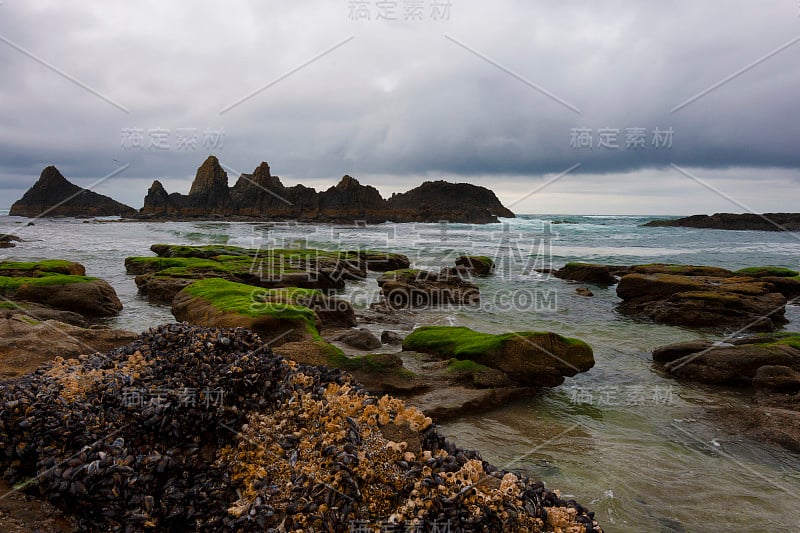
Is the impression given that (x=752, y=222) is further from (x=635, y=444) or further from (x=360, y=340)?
(x=635, y=444)

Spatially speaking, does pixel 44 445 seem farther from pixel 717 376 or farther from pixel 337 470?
pixel 717 376

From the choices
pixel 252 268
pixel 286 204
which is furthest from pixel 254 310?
pixel 286 204

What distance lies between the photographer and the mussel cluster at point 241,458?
4160mm

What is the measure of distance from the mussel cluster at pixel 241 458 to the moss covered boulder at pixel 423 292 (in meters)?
12.2

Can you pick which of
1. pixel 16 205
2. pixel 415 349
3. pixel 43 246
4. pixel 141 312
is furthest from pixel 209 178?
pixel 415 349

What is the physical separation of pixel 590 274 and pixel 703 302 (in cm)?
953

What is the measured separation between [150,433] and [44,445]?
0.99 meters

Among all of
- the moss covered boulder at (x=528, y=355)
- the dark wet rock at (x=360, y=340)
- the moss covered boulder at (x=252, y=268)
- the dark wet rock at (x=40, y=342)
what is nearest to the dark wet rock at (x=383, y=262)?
the moss covered boulder at (x=252, y=268)

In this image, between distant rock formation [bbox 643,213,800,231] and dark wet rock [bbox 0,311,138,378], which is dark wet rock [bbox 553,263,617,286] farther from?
distant rock formation [bbox 643,213,800,231]

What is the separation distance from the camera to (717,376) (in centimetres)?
1020

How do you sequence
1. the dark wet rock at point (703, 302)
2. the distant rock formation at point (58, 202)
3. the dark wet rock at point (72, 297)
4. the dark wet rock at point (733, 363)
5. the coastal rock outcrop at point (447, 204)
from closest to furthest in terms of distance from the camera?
the dark wet rock at point (733, 363) < the dark wet rock at point (72, 297) < the dark wet rock at point (703, 302) < the distant rock formation at point (58, 202) < the coastal rock outcrop at point (447, 204)

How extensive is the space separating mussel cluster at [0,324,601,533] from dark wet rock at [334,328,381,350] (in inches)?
208

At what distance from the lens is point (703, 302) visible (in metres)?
17.0

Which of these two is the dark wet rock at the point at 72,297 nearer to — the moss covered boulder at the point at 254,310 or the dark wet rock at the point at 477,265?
Result: the moss covered boulder at the point at 254,310
